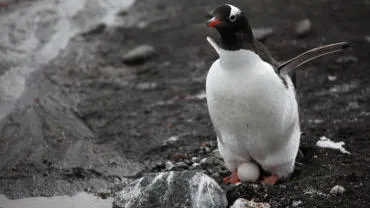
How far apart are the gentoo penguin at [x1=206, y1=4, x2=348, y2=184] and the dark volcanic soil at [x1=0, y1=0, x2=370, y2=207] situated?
0.65ft

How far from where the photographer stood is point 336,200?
3473 millimetres

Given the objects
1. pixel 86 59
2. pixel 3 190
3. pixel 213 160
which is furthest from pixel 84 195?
pixel 86 59

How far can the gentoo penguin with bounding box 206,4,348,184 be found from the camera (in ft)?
11.3

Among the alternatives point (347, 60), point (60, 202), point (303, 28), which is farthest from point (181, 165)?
point (303, 28)

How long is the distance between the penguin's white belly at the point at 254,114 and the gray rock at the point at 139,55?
3.12 m

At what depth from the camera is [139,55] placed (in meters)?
6.84

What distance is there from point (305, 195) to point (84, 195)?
157 cm

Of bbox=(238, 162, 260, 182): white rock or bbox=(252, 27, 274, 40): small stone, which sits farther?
bbox=(252, 27, 274, 40): small stone

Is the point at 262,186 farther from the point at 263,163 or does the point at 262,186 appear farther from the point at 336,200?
the point at 336,200

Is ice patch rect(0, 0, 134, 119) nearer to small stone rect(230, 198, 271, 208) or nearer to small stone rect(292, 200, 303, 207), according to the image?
small stone rect(230, 198, 271, 208)

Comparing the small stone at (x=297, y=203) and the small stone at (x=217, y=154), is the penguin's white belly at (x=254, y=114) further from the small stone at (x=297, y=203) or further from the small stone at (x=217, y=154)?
the small stone at (x=217, y=154)

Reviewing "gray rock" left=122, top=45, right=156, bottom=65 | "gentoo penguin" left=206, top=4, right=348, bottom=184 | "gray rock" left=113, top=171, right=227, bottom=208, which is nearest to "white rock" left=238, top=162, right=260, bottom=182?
"gentoo penguin" left=206, top=4, right=348, bottom=184

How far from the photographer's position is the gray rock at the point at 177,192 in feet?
11.4

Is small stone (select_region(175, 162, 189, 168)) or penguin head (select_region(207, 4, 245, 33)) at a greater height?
penguin head (select_region(207, 4, 245, 33))
